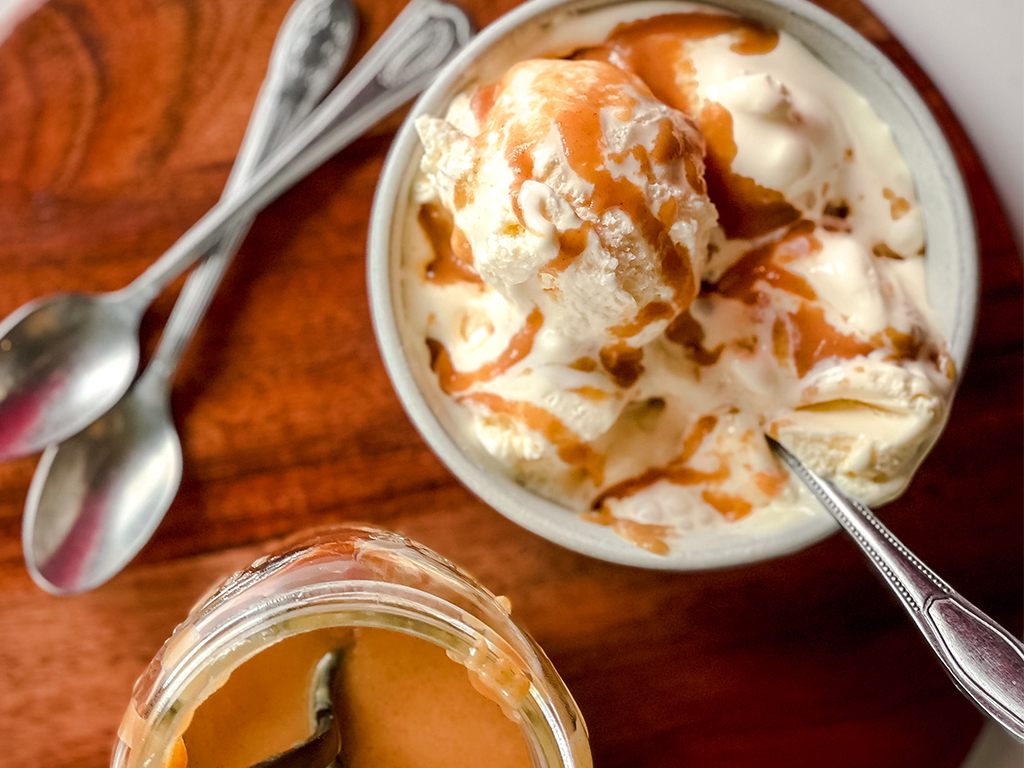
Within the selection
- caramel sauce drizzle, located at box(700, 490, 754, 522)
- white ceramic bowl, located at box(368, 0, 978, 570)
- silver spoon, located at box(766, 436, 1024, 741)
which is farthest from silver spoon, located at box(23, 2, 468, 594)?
silver spoon, located at box(766, 436, 1024, 741)

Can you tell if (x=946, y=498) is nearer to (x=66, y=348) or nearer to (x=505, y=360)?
(x=505, y=360)

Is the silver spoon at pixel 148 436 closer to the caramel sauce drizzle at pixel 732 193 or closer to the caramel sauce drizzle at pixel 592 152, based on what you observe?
the caramel sauce drizzle at pixel 592 152

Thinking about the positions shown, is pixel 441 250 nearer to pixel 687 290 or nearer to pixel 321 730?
pixel 687 290

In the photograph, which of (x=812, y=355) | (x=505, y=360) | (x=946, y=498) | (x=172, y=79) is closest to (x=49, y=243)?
(x=172, y=79)

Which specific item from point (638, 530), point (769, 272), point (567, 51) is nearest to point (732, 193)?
point (769, 272)

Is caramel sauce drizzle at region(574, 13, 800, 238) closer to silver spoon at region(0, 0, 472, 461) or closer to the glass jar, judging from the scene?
silver spoon at region(0, 0, 472, 461)

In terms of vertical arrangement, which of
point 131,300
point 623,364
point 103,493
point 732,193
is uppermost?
point 732,193
